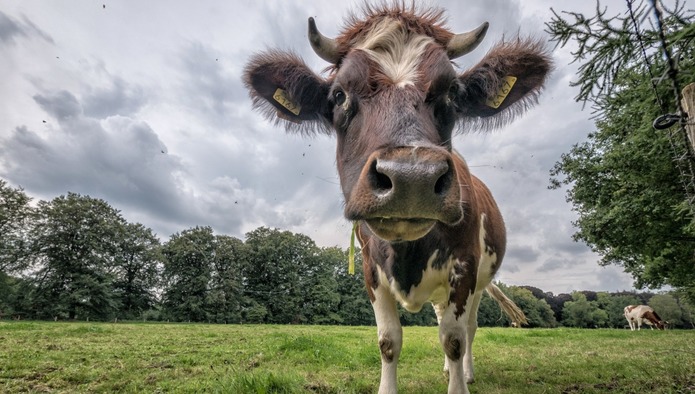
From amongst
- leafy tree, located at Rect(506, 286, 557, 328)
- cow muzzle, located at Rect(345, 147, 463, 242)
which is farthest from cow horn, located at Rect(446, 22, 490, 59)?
leafy tree, located at Rect(506, 286, 557, 328)

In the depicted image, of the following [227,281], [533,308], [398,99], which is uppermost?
[533,308]

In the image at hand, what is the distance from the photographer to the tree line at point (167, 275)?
118 feet

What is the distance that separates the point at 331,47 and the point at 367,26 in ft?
1.27

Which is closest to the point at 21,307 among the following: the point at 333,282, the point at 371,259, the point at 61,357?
the point at 333,282

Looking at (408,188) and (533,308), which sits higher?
(533,308)

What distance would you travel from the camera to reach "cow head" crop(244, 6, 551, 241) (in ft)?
6.94

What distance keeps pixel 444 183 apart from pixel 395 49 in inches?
57.3

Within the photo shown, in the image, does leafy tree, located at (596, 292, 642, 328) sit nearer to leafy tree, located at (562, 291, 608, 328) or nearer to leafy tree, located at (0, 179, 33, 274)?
leafy tree, located at (562, 291, 608, 328)

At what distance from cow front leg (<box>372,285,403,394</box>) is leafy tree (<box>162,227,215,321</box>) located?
42741 mm

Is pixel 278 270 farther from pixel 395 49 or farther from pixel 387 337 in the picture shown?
pixel 395 49

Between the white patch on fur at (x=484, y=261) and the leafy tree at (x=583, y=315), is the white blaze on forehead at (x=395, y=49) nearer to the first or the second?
the white patch on fur at (x=484, y=261)

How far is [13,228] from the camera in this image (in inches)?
1405

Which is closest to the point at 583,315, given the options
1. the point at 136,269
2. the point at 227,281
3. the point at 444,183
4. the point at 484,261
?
the point at 227,281

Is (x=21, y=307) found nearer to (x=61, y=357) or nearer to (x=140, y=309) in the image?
(x=140, y=309)
